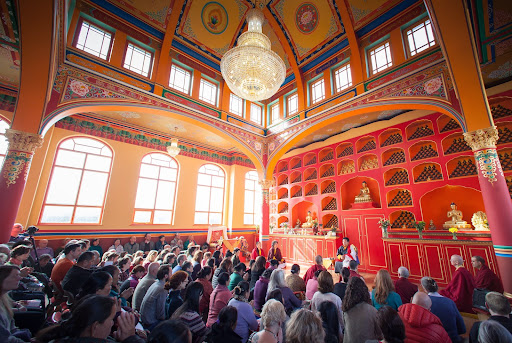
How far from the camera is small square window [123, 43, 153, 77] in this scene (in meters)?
6.64

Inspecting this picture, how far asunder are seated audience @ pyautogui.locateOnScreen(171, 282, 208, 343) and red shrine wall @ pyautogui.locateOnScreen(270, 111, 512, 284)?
21.5ft

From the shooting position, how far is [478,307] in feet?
10.6

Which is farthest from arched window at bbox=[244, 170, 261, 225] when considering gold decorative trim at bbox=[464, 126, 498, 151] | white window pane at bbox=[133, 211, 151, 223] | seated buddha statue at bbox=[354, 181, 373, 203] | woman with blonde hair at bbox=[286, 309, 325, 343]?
woman with blonde hair at bbox=[286, 309, 325, 343]

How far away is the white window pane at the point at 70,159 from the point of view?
290 inches

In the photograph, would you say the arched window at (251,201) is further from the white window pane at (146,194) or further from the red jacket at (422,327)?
the red jacket at (422,327)

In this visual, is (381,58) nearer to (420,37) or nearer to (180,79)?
(420,37)

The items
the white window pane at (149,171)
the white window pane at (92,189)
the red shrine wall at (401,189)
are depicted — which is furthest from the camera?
the white window pane at (149,171)

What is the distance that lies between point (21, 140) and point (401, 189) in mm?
10568

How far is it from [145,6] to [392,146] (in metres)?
9.27

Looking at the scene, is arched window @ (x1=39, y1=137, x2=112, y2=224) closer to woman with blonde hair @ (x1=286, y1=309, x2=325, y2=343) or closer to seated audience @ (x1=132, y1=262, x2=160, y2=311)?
seated audience @ (x1=132, y1=262, x2=160, y2=311)

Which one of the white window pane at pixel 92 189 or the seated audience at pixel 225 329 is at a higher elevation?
the white window pane at pixel 92 189

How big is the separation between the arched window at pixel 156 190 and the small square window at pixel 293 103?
5.90 meters

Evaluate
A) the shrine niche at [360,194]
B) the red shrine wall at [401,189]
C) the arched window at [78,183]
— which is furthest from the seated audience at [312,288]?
the arched window at [78,183]

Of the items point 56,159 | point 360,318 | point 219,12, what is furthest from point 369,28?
point 56,159
